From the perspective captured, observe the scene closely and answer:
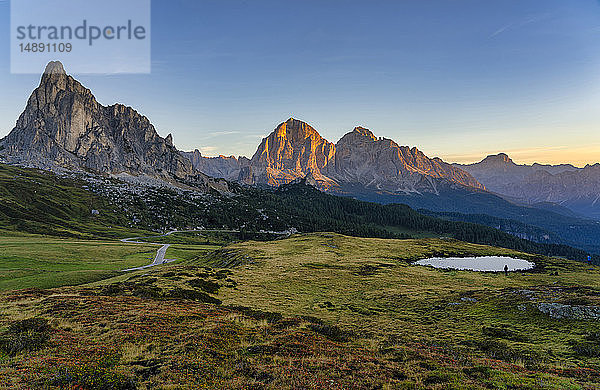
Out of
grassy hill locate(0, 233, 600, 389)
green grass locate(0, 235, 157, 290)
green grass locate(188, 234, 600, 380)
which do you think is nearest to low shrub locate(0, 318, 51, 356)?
grassy hill locate(0, 233, 600, 389)

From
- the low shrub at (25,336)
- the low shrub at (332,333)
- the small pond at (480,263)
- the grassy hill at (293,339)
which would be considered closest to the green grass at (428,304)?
the grassy hill at (293,339)

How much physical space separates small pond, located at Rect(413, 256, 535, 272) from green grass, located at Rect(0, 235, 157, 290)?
9448 cm

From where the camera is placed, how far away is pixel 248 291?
179 feet

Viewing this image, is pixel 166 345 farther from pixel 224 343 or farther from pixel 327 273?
pixel 327 273

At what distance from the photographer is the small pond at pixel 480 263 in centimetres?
9575

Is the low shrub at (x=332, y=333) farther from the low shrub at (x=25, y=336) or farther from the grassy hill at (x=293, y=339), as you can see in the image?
the low shrub at (x=25, y=336)

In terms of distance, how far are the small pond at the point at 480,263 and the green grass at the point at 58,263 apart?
9448 cm

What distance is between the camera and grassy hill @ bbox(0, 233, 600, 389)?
19.3m

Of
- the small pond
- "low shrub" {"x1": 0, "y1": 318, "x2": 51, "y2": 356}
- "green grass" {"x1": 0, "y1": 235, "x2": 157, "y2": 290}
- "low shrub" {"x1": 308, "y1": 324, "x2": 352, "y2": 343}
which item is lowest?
the small pond

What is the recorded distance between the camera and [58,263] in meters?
84.9

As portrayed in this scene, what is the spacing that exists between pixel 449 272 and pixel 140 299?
76310 millimetres

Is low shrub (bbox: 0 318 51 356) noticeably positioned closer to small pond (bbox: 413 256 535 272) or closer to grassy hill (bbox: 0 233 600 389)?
grassy hill (bbox: 0 233 600 389)

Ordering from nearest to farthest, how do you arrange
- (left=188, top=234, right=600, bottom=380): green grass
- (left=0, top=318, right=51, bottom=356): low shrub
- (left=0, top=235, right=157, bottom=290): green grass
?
(left=0, top=318, right=51, bottom=356): low shrub, (left=188, top=234, right=600, bottom=380): green grass, (left=0, top=235, right=157, bottom=290): green grass

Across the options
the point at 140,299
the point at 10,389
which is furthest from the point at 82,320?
the point at 10,389
